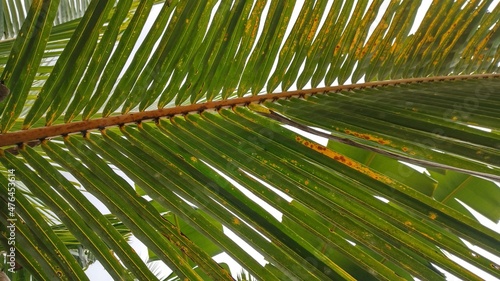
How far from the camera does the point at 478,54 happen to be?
1.25 m

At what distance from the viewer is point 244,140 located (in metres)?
0.78

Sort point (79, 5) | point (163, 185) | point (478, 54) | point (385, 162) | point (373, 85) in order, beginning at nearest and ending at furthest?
point (163, 185)
point (373, 85)
point (478, 54)
point (385, 162)
point (79, 5)

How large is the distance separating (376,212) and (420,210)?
0.18 feet

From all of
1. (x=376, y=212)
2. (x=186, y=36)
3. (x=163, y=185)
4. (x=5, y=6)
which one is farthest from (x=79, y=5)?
(x=376, y=212)

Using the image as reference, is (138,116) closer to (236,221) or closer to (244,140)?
(244,140)

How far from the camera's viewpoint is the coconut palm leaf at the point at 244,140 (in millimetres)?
632

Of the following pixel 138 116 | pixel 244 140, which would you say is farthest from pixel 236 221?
pixel 138 116

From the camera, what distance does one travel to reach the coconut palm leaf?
63cm

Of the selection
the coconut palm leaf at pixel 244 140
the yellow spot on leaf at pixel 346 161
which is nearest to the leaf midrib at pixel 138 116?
the coconut palm leaf at pixel 244 140

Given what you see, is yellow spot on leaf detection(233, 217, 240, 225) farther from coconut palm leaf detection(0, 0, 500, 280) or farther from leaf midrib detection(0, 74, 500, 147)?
leaf midrib detection(0, 74, 500, 147)

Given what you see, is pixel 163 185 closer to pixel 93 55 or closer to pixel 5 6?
pixel 93 55

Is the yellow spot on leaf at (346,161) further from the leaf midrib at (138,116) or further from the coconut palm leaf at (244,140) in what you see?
the leaf midrib at (138,116)

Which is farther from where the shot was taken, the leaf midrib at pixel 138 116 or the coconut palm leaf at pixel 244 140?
the leaf midrib at pixel 138 116

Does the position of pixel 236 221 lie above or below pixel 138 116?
below
